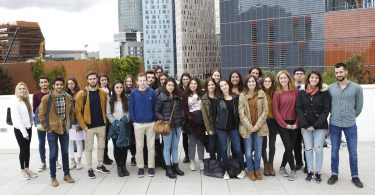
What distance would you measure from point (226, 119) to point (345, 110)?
1677 millimetres

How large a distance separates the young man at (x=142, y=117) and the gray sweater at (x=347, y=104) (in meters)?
2.75

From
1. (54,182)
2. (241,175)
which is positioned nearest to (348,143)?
(241,175)

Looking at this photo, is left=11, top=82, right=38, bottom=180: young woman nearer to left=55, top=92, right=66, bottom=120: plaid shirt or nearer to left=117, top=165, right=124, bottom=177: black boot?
left=55, top=92, right=66, bottom=120: plaid shirt

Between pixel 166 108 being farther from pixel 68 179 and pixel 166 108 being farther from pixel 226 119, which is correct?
pixel 68 179

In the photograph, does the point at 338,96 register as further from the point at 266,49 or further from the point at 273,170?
the point at 266,49

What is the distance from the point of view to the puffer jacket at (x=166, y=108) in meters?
5.84

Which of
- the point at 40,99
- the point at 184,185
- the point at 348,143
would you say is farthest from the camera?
the point at 40,99

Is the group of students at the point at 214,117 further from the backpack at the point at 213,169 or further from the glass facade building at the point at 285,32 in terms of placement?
the glass facade building at the point at 285,32

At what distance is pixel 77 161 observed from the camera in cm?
664

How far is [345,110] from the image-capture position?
5129 mm

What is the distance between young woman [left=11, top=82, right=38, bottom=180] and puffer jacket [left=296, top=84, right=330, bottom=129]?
4280 millimetres

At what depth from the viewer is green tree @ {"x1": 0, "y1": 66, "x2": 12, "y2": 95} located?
1147 inches

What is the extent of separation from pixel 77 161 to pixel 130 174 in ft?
3.78

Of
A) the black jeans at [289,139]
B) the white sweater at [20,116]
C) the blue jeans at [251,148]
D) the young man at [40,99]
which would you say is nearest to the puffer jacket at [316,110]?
the black jeans at [289,139]
